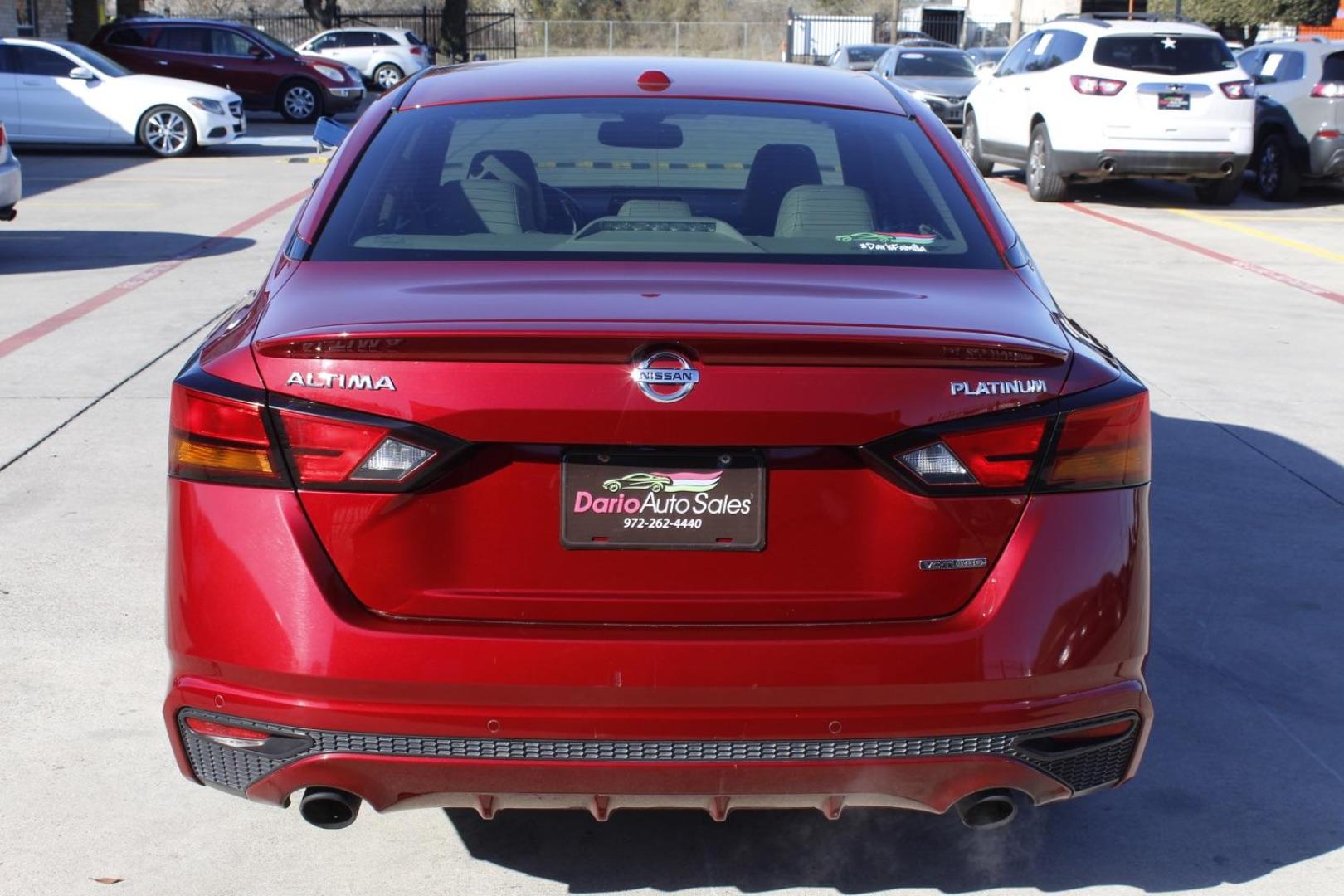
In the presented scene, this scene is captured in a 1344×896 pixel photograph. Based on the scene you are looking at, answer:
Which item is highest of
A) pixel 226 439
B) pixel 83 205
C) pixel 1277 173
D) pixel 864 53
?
pixel 226 439

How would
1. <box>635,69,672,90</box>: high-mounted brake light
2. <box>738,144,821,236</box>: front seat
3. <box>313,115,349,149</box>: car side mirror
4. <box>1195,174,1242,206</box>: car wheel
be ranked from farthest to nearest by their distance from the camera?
<box>1195,174,1242,206</box>: car wheel < <box>313,115,349,149</box>: car side mirror < <box>635,69,672,90</box>: high-mounted brake light < <box>738,144,821,236</box>: front seat

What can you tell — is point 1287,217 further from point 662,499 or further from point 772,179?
point 662,499

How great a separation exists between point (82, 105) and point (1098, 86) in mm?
13281

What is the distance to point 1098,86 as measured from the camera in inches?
634

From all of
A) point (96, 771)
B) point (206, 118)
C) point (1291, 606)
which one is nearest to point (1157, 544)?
point (1291, 606)

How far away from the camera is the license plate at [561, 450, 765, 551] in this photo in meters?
2.72

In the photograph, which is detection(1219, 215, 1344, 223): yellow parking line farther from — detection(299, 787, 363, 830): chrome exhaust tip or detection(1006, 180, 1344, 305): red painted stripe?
detection(299, 787, 363, 830): chrome exhaust tip

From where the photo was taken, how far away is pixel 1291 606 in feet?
16.6

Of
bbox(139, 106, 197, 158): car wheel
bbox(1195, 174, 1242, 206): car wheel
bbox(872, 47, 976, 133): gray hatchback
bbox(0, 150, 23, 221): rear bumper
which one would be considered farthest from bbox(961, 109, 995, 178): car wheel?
bbox(0, 150, 23, 221): rear bumper

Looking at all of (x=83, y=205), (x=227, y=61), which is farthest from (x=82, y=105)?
(x=227, y=61)

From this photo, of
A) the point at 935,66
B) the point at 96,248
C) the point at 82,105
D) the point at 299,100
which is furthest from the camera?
the point at 299,100

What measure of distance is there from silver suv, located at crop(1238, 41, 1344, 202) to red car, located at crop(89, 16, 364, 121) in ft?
53.8

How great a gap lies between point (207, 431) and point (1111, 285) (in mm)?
9719

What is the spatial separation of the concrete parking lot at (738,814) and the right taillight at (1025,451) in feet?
3.39
